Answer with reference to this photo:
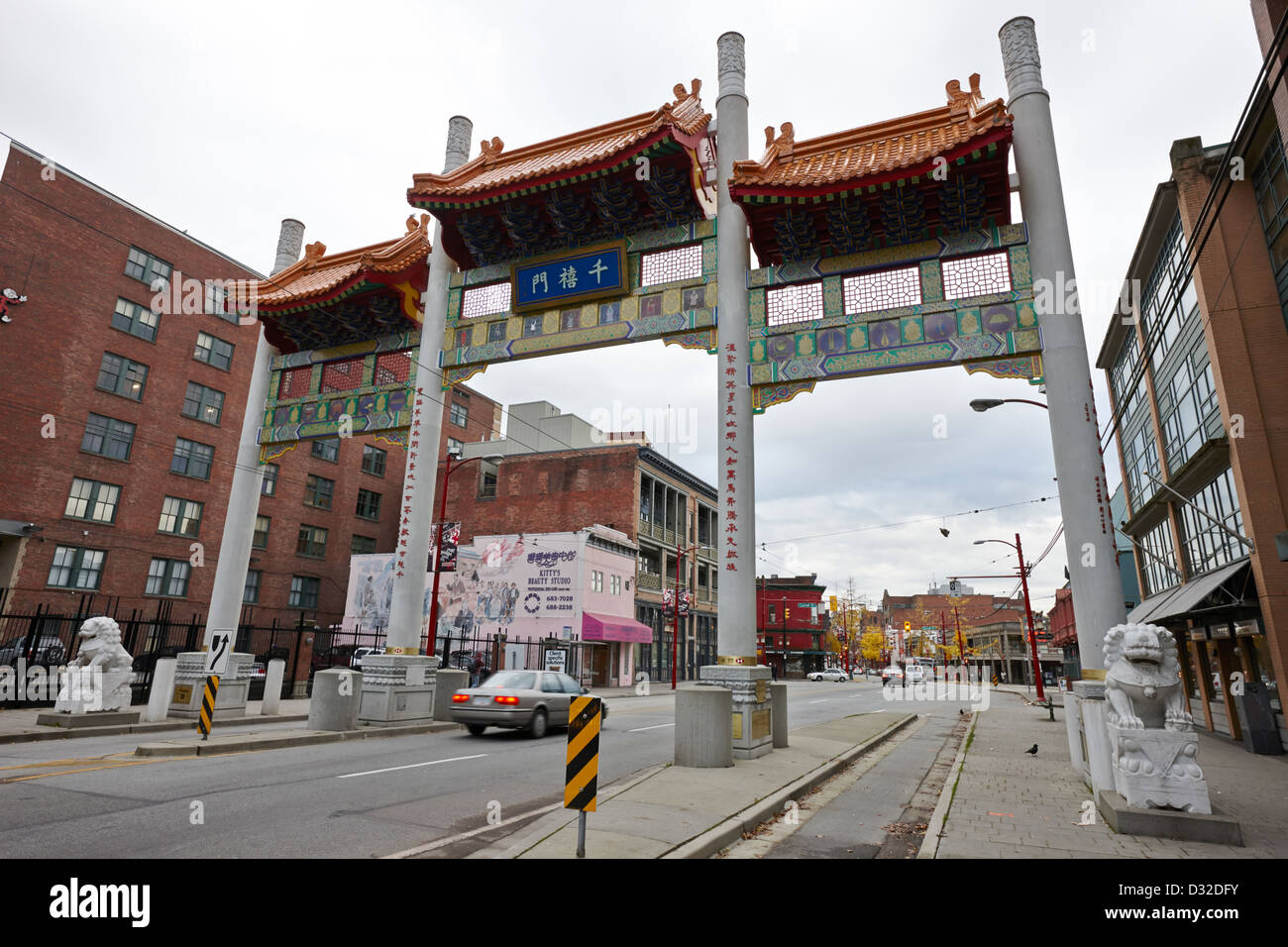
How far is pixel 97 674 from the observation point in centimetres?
1452

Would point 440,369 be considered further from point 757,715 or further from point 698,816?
point 698,816

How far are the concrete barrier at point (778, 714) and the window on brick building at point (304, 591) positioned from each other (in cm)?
3541

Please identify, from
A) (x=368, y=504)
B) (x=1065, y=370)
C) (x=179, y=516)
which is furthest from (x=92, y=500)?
(x=1065, y=370)

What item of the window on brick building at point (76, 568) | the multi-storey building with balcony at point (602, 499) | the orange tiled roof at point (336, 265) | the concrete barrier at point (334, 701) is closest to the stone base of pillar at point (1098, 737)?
the concrete barrier at point (334, 701)

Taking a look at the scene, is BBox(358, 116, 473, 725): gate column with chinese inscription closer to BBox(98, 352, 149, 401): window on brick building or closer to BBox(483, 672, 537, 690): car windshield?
BBox(483, 672, 537, 690): car windshield

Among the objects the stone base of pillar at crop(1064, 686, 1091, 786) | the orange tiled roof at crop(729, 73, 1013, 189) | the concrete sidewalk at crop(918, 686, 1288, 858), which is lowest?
the concrete sidewalk at crop(918, 686, 1288, 858)

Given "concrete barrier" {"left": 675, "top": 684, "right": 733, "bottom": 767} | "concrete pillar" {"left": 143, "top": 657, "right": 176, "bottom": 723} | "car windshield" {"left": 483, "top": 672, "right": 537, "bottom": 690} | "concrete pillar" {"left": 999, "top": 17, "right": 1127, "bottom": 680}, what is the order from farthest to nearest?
"car windshield" {"left": 483, "top": 672, "right": 537, "bottom": 690} < "concrete pillar" {"left": 143, "top": 657, "right": 176, "bottom": 723} < "concrete barrier" {"left": 675, "top": 684, "right": 733, "bottom": 767} < "concrete pillar" {"left": 999, "top": 17, "right": 1127, "bottom": 680}

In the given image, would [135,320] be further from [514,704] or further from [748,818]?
[748,818]

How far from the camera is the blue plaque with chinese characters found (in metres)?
14.0

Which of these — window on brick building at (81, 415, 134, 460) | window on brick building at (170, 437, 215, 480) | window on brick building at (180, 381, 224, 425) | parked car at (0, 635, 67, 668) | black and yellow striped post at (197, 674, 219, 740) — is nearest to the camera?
black and yellow striped post at (197, 674, 219, 740)

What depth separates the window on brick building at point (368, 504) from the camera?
4528cm

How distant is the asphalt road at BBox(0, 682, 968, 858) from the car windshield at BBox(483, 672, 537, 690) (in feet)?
6.29

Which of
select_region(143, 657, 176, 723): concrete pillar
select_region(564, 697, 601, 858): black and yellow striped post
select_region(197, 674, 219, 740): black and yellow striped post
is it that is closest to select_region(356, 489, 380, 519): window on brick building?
select_region(143, 657, 176, 723): concrete pillar
